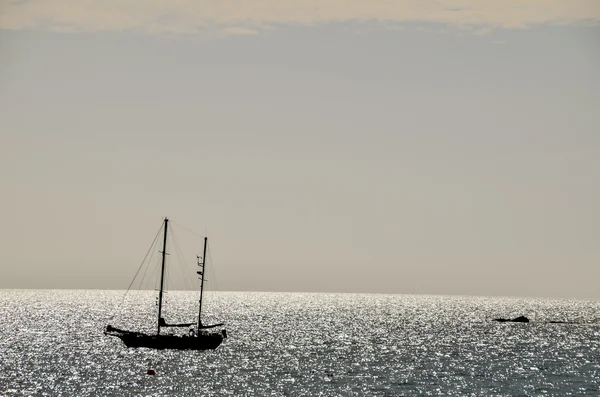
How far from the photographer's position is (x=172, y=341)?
12725cm

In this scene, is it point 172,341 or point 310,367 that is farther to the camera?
point 172,341

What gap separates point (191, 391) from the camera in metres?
89.1

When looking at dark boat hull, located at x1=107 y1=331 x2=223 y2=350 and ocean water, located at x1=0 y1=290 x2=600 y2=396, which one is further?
dark boat hull, located at x1=107 y1=331 x2=223 y2=350

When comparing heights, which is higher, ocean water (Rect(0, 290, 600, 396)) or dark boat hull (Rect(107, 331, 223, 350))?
dark boat hull (Rect(107, 331, 223, 350))

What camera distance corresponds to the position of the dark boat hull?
12706 centimetres

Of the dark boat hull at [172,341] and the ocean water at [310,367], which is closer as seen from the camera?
the ocean water at [310,367]

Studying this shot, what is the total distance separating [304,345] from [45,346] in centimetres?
4895

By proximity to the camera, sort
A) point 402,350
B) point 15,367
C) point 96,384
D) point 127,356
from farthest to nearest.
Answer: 1. point 402,350
2. point 127,356
3. point 15,367
4. point 96,384

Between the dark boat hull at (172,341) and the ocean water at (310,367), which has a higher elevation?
the dark boat hull at (172,341)

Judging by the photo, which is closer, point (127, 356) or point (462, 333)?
point (127, 356)

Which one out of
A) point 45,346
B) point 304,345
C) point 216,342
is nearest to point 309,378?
point 216,342

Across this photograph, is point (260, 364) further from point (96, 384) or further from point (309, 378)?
point (96, 384)

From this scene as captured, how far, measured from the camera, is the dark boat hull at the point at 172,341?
127062 mm

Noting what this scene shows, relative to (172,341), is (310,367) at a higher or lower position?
lower
